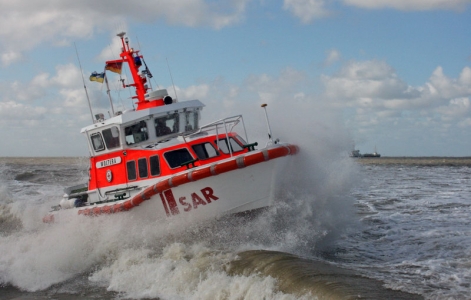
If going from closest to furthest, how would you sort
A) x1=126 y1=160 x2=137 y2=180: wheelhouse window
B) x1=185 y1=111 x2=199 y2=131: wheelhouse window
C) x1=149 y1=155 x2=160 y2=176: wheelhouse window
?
x1=149 y1=155 x2=160 y2=176: wheelhouse window, x1=126 y1=160 x2=137 y2=180: wheelhouse window, x1=185 y1=111 x2=199 y2=131: wheelhouse window

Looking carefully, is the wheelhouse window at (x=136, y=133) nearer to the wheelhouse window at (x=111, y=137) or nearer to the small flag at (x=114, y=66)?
the wheelhouse window at (x=111, y=137)

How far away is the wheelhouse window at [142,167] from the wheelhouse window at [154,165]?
0.20m

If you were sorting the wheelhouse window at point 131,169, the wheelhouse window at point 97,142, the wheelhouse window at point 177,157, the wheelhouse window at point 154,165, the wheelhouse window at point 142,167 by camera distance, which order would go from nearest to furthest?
1. the wheelhouse window at point 177,157
2. the wheelhouse window at point 154,165
3. the wheelhouse window at point 142,167
4. the wheelhouse window at point 131,169
5. the wheelhouse window at point 97,142

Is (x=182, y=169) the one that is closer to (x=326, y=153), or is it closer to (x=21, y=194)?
(x=326, y=153)

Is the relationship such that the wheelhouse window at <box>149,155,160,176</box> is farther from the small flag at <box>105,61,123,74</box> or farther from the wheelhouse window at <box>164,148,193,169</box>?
the small flag at <box>105,61,123,74</box>

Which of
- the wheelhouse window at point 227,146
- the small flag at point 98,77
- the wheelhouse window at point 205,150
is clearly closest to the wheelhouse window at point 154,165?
the wheelhouse window at point 205,150

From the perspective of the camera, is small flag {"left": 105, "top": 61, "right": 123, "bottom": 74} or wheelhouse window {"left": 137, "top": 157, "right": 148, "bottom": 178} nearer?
wheelhouse window {"left": 137, "top": 157, "right": 148, "bottom": 178}

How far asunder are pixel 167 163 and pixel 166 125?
1618 mm

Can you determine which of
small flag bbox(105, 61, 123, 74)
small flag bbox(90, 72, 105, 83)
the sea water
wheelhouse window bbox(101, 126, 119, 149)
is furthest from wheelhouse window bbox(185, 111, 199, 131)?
the sea water

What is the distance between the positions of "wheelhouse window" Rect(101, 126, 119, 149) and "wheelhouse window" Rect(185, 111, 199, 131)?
1.65 meters

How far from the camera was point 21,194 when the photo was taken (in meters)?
22.1

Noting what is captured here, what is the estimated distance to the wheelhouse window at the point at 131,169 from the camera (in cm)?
1102

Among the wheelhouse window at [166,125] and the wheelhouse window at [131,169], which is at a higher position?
the wheelhouse window at [166,125]

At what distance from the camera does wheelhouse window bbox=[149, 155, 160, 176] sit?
1049 cm
